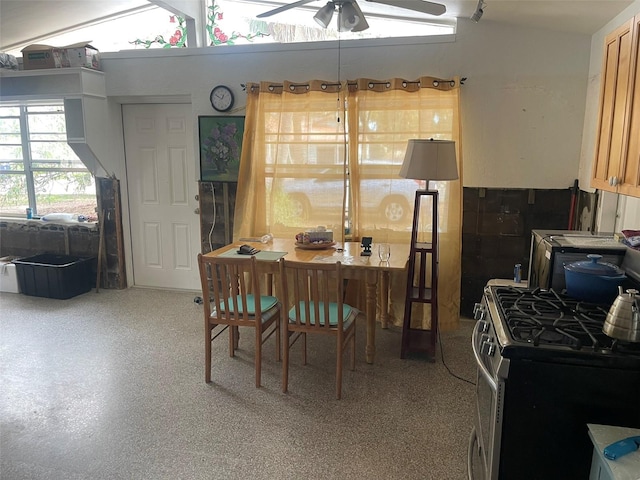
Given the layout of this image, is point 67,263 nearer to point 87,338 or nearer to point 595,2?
point 87,338

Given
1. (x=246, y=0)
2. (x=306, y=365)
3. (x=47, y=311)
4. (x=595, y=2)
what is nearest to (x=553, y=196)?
(x=595, y=2)

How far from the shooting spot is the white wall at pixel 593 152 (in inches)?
108

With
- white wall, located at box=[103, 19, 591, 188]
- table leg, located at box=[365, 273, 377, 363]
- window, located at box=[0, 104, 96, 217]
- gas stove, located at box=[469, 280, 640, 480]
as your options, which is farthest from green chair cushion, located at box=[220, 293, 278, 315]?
window, located at box=[0, 104, 96, 217]

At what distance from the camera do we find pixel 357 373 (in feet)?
10.2

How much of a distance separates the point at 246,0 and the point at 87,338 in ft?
10.6

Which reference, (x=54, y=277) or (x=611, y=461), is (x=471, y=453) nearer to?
(x=611, y=461)

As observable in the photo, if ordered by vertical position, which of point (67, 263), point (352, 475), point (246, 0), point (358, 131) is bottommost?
point (352, 475)

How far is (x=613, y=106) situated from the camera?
2385 millimetres

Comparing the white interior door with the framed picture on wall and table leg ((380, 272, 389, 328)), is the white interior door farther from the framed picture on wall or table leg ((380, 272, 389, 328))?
table leg ((380, 272, 389, 328))

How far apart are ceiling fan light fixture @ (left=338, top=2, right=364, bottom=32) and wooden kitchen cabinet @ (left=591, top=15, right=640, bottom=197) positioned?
4.50 ft

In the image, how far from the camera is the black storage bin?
14.9 feet

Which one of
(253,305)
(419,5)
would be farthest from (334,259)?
(419,5)

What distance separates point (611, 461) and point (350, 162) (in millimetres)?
2929

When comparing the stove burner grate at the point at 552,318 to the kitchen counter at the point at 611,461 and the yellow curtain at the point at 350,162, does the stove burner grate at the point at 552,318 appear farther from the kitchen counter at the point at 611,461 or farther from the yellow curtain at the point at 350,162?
the yellow curtain at the point at 350,162
